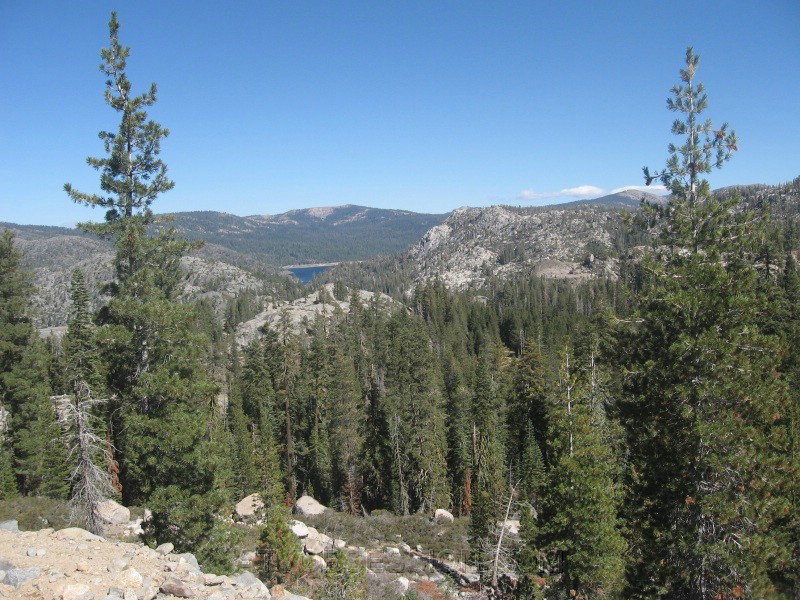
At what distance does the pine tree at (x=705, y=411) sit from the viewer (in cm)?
1095

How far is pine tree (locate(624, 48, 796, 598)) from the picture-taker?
10953mm

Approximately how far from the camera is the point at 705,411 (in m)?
11.7

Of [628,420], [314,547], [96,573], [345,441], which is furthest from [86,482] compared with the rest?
[345,441]

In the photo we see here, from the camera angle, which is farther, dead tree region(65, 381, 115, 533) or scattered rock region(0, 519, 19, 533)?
dead tree region(65, 381, 115, 533)

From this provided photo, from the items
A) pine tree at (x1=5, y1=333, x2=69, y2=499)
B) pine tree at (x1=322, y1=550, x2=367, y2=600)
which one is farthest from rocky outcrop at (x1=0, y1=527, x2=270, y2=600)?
pine tree at (x1=5, y1=333, x2=69, y2=499)

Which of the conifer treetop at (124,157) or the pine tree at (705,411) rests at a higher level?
the conifer treetop at (124,157)

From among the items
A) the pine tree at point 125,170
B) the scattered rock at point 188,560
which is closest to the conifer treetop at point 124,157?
the pine tree at point 125,170

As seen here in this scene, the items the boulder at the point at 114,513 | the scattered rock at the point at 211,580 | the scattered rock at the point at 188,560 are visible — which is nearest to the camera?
the scattered rock at the point at 211,580

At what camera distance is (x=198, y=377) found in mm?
16266

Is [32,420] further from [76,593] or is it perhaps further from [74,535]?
[76,593]

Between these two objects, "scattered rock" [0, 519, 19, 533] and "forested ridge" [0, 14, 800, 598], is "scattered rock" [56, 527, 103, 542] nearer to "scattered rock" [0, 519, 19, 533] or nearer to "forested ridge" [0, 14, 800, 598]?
"scattered rock" [0, 519, 19, 533]

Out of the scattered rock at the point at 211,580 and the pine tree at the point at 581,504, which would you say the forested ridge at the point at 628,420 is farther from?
the scattered rock at the point at 211,580

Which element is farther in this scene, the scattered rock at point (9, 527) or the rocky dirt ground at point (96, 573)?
the scattered rock at point (9, 527)

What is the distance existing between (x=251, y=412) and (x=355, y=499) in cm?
1749
